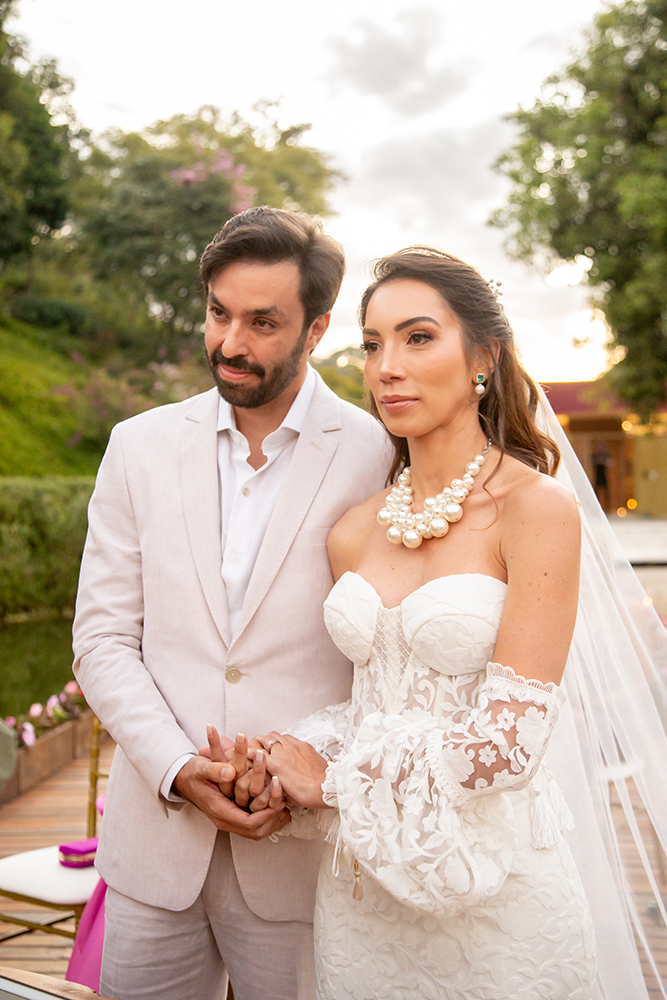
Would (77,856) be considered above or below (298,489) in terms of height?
below

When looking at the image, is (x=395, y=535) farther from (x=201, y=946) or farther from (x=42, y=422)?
(x=42, y=422)

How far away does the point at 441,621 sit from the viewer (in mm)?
1562

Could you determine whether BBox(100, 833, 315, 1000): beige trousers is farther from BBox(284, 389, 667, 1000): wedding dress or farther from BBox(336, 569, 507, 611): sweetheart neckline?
BBox(336, 569, 507, 611): sweetheart neckline

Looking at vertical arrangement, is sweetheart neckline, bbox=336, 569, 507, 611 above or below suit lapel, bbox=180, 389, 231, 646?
below

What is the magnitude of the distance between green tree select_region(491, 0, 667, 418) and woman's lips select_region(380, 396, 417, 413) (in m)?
12.7

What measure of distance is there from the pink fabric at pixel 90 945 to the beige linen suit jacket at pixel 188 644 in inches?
18.3

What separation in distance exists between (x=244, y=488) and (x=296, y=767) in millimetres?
678

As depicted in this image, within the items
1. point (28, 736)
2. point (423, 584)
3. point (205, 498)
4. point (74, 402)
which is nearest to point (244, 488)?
point (205, 498)

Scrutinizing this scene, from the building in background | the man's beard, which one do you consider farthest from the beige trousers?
the building in background

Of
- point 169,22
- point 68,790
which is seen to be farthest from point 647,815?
point 169,22

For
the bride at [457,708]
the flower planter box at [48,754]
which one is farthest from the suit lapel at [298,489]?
the flower planter box at [48,754]

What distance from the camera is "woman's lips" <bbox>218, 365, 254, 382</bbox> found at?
198cm

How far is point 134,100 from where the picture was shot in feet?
65.9

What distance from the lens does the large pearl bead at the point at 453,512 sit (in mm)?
1708
